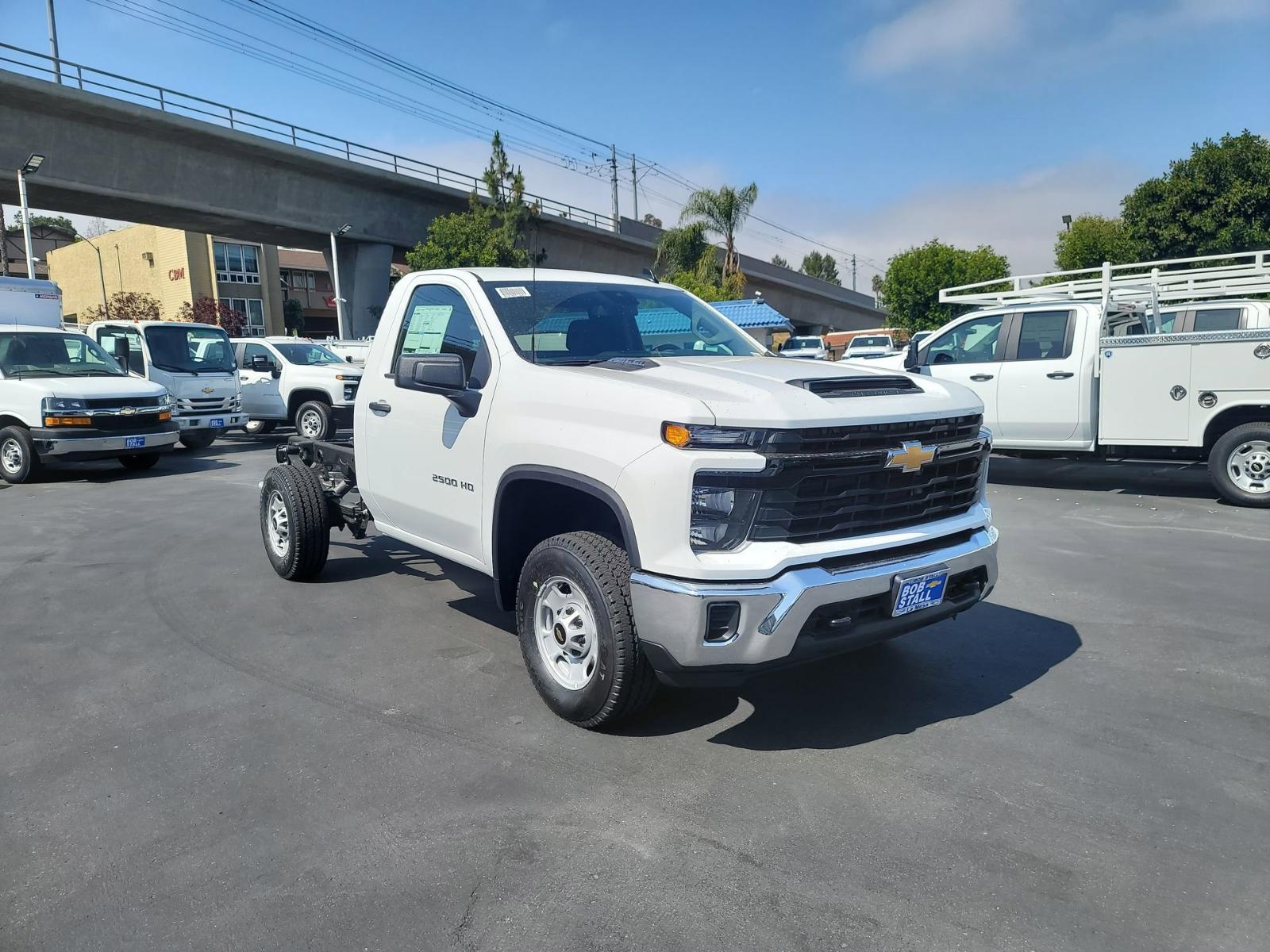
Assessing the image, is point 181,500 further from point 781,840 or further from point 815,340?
point 815,340

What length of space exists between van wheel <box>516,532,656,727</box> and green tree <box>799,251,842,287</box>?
113 m

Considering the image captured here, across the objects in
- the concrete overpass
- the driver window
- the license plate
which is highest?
the concrete overpass

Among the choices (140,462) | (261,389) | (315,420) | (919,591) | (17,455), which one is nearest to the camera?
(919,591)

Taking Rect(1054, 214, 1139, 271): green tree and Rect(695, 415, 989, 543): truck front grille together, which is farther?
Rect(1054, 214, 1139, 271): green tree

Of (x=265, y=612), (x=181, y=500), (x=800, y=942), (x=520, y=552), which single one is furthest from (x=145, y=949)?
(x=181, y=500)

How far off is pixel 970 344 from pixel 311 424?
35.1 ft

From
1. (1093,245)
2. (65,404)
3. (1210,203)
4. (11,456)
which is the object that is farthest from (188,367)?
(1093,245)

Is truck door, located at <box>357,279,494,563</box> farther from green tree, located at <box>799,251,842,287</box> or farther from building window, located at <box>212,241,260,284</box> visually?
green tree, located at <box>799,251,842,287</box>

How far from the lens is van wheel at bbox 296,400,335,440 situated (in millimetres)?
14852

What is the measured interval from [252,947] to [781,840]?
1.65m

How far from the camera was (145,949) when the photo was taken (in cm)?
255

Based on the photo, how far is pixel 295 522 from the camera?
6008 mm

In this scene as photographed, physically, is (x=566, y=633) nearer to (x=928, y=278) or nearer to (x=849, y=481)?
(x=849, y=481)

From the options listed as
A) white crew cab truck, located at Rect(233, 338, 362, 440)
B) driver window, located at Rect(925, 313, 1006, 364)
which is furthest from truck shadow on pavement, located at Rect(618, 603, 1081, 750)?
white crew cab truck, located at Rect(233, 338, 362, 440)
